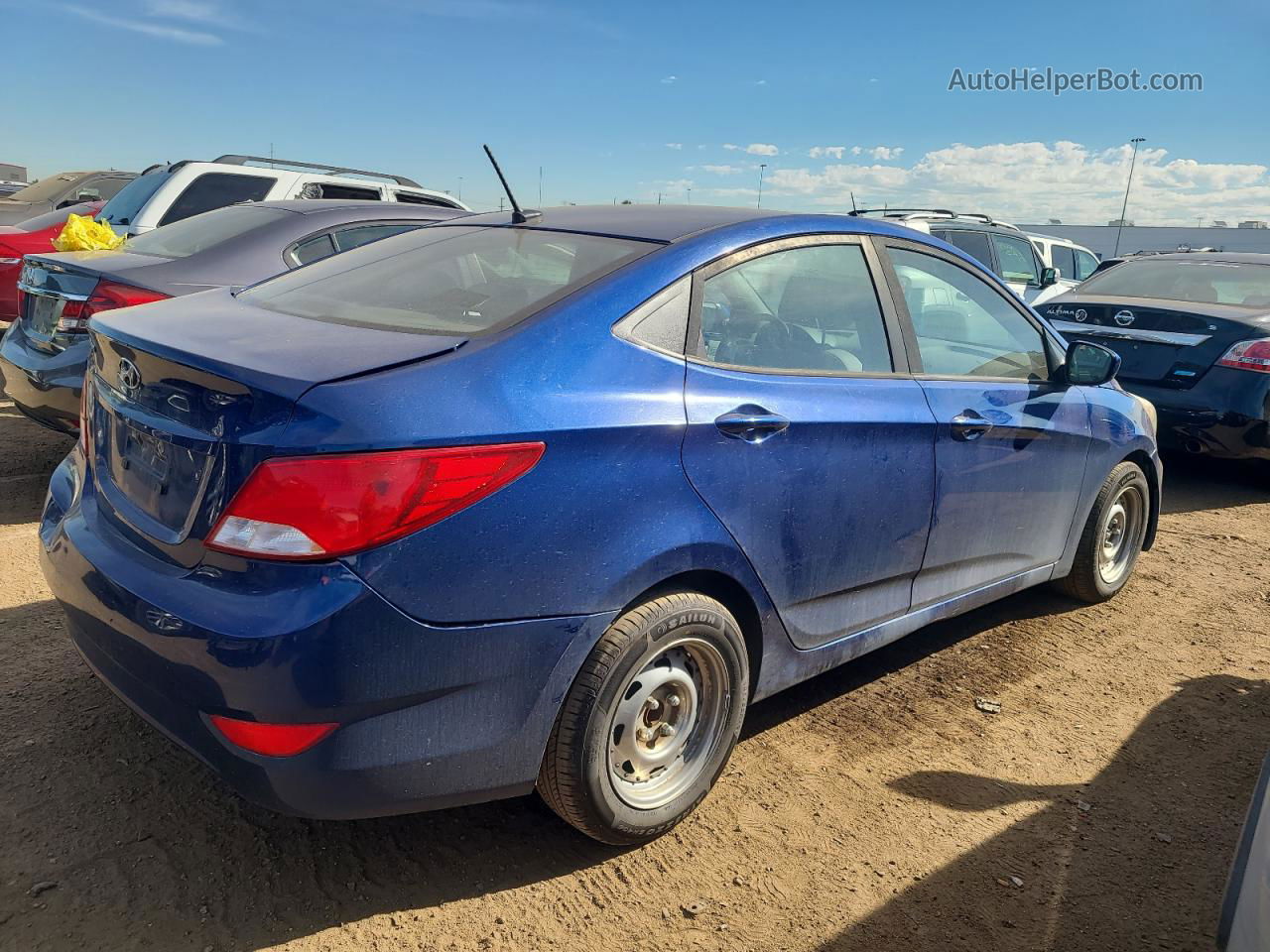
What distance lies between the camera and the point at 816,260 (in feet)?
10.0

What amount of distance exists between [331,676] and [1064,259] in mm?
15098

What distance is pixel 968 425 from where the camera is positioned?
325cm

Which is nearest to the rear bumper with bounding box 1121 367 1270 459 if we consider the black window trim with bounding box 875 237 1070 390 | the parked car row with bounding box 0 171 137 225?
the black window trim with bounding box 875 237 1070 390

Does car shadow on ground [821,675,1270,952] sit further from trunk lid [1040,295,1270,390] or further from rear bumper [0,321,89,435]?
rear bumper [0,321,89,435]

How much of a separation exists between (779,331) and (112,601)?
190cm

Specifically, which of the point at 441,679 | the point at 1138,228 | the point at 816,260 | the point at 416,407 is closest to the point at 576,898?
the point at 441,679

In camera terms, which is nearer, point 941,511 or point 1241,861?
point 1241,861

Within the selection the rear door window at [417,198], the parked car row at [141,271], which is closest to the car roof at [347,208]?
the parked car row at [141,271]

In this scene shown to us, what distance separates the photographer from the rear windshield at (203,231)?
535 centimetres

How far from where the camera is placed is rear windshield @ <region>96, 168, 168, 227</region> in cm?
810

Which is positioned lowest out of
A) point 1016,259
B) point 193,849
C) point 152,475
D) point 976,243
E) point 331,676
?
point 193,849

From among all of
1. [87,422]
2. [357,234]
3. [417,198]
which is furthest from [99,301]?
[417,198]

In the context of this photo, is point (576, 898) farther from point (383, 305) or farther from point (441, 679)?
point (383, 305)

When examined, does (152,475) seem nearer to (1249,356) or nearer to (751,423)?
(751,423)
